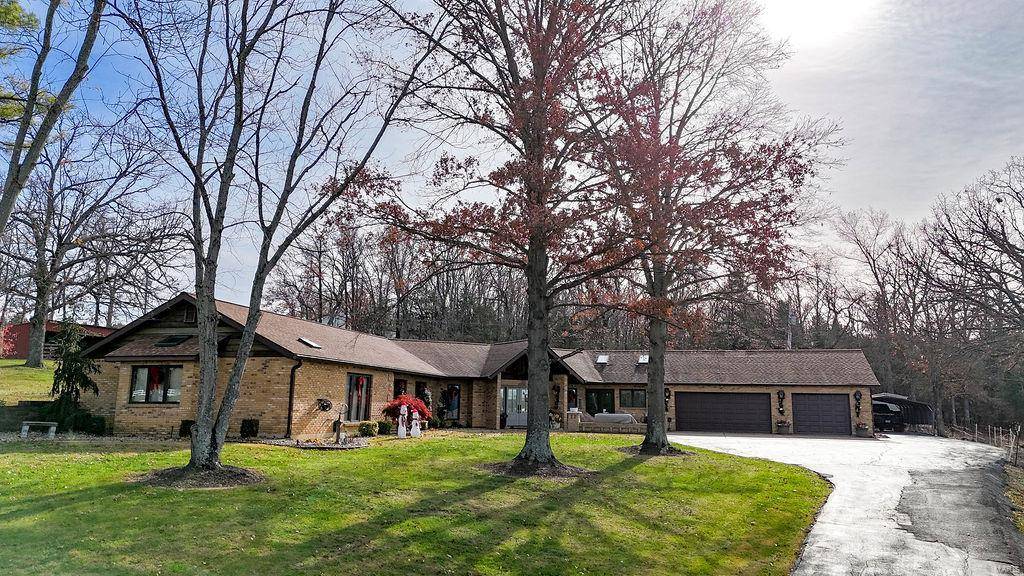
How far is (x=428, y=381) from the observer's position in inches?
1105

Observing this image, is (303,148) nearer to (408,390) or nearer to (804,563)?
(804,563)

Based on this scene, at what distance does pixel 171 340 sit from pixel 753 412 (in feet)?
86.1

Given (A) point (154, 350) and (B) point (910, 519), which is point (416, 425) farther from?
(B) point (910, 519)

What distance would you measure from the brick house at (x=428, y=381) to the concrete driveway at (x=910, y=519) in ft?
34.8

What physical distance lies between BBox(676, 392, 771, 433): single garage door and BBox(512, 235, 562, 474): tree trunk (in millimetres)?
20721

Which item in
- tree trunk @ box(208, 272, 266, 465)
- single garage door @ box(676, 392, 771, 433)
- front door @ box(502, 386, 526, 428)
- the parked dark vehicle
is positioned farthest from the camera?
the parked dark vehicle

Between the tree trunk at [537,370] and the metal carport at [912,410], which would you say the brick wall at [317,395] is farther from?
the metal carport at [912,410]

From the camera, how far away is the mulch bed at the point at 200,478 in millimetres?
10445

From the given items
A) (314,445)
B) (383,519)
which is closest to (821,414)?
(314,445)

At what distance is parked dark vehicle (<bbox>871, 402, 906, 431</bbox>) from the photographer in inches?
1443

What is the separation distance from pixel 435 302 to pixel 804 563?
42.3 metres

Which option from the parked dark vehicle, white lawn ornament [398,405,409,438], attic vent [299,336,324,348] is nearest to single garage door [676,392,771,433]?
the parked dark vehicle

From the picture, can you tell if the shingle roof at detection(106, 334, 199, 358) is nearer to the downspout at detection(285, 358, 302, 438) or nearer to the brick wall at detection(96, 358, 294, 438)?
the brick wall at detection(96, 358, 294, 438)

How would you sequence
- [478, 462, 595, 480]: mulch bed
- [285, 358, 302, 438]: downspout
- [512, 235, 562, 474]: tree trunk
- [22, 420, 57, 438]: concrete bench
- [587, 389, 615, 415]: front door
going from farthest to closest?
[587, 389, 615, 415]: front door, [285, 358, 302, 438]: downspout, [22, 420, 57, 438]: concrete bench, [512, 235, 562, 474]: tree trunk, [478, 462, 595, 480]: mulch bed
